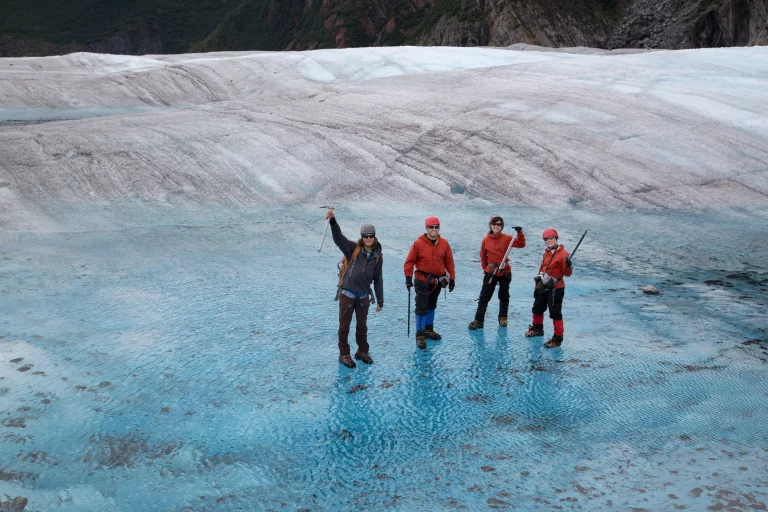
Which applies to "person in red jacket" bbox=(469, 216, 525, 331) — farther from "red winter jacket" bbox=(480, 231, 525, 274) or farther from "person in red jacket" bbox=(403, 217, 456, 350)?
"person in red jacket" bbox=(403, 217, 456, 350)

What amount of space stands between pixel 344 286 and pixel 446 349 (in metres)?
1.31

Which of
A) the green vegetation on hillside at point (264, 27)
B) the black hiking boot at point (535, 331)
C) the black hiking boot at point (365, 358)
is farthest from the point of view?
the green vegetation on hillside at point (264, 27)

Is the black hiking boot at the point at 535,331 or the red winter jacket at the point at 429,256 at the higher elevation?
the red winter jacket at the point at 429,256

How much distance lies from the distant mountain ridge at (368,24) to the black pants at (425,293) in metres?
33.5

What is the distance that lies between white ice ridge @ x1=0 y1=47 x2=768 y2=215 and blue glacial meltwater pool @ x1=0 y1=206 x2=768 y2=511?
2658 millimetres

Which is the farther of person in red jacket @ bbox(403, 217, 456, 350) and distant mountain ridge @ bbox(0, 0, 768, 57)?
distant mountain ridge @ bbox(0, 0, 768, 57)

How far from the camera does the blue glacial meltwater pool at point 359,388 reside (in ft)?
15.5

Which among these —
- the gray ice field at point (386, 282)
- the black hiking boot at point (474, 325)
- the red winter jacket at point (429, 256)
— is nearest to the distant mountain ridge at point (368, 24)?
Answer: the gray ice field at point (386, 282)

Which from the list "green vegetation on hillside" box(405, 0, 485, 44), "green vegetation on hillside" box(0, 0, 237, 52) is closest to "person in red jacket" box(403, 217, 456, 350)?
"green vegetation on hillside" box(405, 0, 485, 44)

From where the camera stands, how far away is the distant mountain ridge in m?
42.4

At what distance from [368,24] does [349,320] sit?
70.7 metres

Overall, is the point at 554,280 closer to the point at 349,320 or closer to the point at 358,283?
the point at 358,283

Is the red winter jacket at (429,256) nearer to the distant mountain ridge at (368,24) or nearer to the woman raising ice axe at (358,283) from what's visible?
the woman raising ice axe at (358,283)

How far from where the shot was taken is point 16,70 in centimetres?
1762
